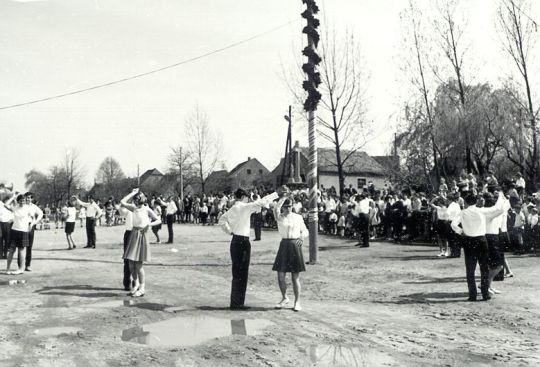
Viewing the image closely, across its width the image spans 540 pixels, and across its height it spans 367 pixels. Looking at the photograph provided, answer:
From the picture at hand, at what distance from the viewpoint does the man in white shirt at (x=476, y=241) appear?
949 cm

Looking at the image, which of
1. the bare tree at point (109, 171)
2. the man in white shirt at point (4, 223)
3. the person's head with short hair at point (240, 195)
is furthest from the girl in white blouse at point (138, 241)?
the bare tree at point (109, 171)

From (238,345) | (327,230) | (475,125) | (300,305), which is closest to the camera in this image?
(238,345)

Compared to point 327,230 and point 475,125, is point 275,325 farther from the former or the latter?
point 475,125

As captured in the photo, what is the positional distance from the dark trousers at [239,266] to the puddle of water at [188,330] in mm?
784

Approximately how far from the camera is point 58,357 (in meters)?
6.18

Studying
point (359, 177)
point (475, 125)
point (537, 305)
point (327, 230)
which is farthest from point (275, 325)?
point (359, 177)

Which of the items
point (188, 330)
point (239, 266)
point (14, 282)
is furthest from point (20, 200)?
point (188, 330)

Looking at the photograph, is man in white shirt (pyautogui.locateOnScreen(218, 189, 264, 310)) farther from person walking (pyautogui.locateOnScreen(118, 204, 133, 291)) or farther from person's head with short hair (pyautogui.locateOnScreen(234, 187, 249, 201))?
person walking (pyautogui.locateOnScreen(118, 204, 133, 291))

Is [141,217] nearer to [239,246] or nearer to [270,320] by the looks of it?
[239,246]

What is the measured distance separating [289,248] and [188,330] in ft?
7.40

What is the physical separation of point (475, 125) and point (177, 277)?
2068 cm

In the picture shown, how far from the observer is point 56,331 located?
7402mm

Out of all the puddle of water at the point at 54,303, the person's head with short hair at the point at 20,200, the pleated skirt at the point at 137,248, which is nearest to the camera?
the puddle of water at the point at 54,303

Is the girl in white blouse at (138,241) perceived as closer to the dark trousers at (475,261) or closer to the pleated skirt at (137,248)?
the pleated skirt at (137,248)
